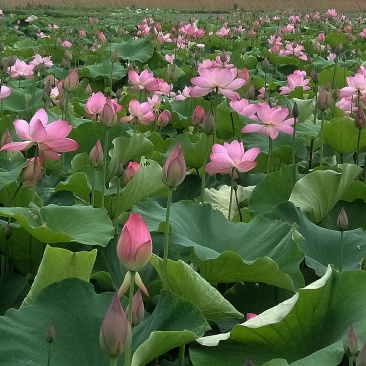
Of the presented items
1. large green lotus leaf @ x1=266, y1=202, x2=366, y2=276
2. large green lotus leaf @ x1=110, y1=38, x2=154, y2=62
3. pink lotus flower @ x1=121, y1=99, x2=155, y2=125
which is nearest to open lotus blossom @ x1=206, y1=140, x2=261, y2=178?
large green lotus leaf @ x1=266, y1=202, x2=366, y2=276

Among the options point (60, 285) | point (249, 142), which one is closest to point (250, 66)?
point (249, 142)

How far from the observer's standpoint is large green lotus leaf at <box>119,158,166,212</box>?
1241 millimetres

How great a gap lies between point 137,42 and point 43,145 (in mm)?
2876

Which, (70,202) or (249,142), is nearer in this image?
(70,202)

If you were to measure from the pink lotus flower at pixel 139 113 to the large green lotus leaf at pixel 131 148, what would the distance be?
0.82 ft

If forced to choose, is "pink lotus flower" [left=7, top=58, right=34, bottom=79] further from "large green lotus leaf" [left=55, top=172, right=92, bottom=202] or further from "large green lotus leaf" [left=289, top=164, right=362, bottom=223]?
"large green lotus leaf" [left=289, top=164, right=362, bottom=223]

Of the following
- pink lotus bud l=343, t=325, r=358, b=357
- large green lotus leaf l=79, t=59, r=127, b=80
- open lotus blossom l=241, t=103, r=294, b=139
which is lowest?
large green lotus leaf l=79, t=59, r=127, b=80

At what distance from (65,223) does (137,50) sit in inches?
115

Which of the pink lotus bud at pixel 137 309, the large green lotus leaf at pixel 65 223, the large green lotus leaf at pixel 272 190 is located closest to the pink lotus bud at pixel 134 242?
the pink lotus bud at pixel 137 309

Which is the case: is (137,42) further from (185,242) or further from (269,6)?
(269,6)

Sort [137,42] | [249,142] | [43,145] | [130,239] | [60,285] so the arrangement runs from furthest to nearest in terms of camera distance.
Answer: [137,42], [249,142], [43,145], [60,285], [130,239]

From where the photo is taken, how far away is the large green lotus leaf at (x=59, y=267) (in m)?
0.95

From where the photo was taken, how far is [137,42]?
13.2 feet

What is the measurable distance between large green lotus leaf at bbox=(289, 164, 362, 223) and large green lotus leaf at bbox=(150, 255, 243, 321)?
17.6 inches
